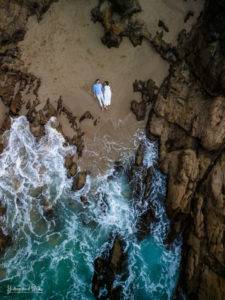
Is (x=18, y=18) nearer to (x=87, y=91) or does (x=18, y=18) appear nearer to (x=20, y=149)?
(x=87, y=91)

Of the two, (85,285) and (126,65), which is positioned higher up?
(126,65)

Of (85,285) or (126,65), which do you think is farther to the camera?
(126,65)

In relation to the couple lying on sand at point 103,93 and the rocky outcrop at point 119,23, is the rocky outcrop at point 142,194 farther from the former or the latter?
the rocky outcrop at point 119,23

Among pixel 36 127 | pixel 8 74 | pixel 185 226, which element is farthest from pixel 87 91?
pixel 185 226

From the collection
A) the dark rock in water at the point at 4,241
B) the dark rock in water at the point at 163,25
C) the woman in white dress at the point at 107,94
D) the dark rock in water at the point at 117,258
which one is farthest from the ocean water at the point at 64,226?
the dark rock in water at the point at 163,25

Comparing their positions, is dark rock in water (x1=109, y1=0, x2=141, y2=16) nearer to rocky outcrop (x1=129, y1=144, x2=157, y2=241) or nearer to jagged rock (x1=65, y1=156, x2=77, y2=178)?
rocky outcrop (x1=129, y1=144, x2=157, y2=241)

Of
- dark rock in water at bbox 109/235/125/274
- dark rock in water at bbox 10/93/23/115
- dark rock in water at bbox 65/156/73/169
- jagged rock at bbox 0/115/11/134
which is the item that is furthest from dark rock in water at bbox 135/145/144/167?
jagged rock at bbox 0/115/11/134

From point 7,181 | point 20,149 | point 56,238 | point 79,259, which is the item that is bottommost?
point 79,259

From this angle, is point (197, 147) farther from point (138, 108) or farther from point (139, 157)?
point (138, 108)
